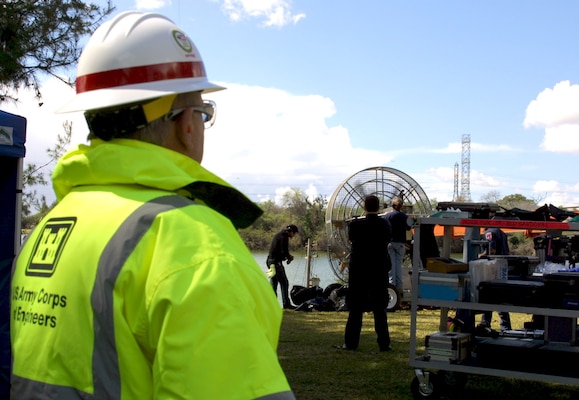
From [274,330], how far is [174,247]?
0.25 m

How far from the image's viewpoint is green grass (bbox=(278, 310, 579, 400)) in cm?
646

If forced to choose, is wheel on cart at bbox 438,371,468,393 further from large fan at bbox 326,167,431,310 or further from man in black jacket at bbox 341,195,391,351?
large fan at bbox 326,167,431,310

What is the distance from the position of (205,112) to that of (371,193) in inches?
515

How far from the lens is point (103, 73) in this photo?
1.53 metres

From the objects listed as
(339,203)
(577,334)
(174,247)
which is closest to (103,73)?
(174,247)

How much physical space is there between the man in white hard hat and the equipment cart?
434 centimetres

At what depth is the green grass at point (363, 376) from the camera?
6465mm

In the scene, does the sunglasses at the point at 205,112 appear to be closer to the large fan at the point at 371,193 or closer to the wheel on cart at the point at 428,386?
the wheel on cart at the point at 428,386

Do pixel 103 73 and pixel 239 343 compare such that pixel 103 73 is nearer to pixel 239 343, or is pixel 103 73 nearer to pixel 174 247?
pixel 174 247

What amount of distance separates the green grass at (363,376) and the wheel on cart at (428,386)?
0.14 m

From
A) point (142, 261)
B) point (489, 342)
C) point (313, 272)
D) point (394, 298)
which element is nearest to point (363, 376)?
point (489, 342)

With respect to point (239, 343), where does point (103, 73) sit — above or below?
above

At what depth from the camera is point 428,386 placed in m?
6.21

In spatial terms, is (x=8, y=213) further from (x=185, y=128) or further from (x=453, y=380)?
(x=185, y=128)
